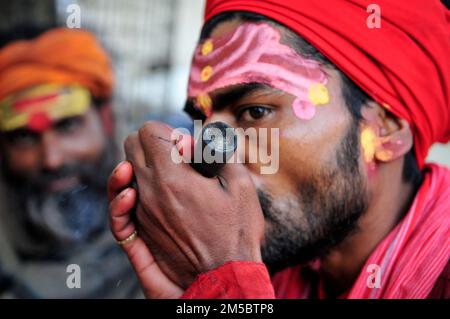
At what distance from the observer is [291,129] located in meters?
1.84

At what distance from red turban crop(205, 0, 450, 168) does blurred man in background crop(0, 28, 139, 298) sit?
6.68 feet

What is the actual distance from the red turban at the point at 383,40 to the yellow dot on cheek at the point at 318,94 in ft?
0.31

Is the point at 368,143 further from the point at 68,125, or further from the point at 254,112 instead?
the point at 68,125

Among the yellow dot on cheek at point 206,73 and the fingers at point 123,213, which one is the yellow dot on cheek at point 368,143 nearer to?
the yellow dot on cheek at point 206,73

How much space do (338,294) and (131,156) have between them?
1004mm

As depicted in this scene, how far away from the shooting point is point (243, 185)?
1.61 metres

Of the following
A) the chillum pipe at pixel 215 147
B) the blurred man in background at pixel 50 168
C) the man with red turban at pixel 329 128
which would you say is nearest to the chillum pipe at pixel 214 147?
the chillum pipe at pixel 215 147

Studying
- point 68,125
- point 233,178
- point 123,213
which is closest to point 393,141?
point 233,178

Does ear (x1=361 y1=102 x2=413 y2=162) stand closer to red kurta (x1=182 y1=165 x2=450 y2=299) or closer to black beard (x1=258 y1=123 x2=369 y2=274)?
black beard (x1=258 y1=123 x2=369 y2=274)

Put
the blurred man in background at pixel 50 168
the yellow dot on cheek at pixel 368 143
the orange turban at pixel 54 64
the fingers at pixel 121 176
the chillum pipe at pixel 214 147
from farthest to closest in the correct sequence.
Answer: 1. the orange turban at pixel 54 64
2. the blurred man in background at pixel 50 168
3. the yellow dot on cheek at pixel 368 143
4. the fingers at pixel 121 176
5. the chillum pipe at pixel 214 147

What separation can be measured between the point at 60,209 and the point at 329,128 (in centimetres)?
231

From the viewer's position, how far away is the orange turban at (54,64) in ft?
12.0

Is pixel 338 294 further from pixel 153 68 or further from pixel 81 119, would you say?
pixel 153 68
